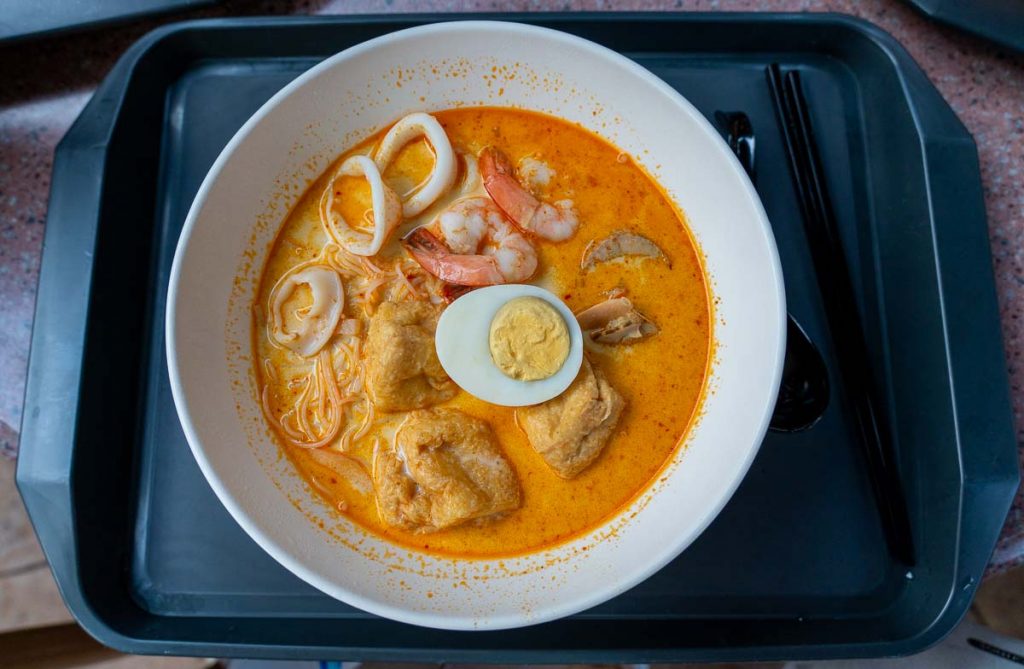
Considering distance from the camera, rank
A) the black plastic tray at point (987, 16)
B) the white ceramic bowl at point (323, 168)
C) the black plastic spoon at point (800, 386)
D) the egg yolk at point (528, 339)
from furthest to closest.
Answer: the black plastic tray at point (987, 16), the black plastic spoon at point (800, 386), the egg yolk at point (528, 339), the white ceramic bowl at point (323, 168)

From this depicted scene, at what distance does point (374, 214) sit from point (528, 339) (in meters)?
0.49

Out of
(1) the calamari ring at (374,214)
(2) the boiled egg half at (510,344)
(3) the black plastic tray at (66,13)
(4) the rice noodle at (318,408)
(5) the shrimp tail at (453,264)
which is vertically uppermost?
(3) the black plastic tray at (66,13)

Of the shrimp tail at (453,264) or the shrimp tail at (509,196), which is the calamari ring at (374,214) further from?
the shrimp tail at (509,196)

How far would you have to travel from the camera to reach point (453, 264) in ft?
5.52

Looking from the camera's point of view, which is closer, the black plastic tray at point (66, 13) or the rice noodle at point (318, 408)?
the rice noodle at point (318, 408)

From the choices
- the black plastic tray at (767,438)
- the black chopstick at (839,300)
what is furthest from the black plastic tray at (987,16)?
the black chopstick at (839,300)

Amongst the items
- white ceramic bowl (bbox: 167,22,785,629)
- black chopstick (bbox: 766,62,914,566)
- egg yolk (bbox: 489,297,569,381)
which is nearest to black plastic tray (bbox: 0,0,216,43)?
white ceramic bowl (bbox: 167,22,785,629)

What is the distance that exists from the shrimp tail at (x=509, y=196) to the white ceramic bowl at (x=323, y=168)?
20cm

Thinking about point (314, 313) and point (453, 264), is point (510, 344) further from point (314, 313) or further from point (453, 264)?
point (314, 313)

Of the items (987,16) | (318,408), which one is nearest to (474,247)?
(318,408)

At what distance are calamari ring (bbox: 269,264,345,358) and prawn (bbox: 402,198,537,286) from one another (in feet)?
0.71

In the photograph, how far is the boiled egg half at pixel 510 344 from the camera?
1643 mm

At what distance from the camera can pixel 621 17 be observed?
5.94 feet

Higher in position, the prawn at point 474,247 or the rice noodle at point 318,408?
the prawn at point 474,247
